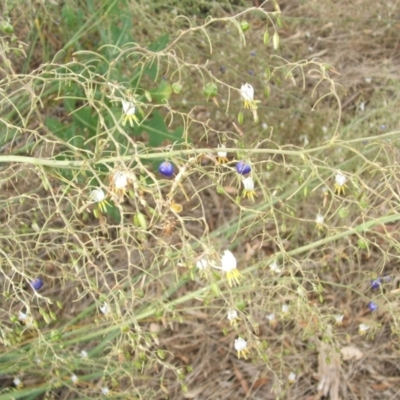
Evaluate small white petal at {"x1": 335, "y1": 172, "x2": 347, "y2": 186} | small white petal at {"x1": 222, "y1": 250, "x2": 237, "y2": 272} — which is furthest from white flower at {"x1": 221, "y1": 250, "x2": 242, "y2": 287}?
small white petal at {"x1": 335, "y1": 172, "x2": 347, "y2": 186}

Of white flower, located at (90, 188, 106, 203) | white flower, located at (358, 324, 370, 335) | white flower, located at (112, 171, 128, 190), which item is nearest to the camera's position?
white flower, located at (112, 171, 128, 190)

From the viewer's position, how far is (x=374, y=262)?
2223mm

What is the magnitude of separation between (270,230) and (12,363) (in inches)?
43.3

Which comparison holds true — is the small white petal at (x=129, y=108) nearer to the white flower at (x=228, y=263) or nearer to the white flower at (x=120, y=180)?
the white flower at (x=120, y=180)

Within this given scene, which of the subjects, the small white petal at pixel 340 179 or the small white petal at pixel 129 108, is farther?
the small white petal at pixel 340 179

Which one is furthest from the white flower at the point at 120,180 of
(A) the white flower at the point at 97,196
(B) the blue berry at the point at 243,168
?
(B) the blue berry at the point at 243,168

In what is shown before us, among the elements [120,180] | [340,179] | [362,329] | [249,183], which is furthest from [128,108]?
[362,329]

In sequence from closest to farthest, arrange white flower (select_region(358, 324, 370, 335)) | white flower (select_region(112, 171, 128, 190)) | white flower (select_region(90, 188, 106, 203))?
white flower (select_region(112, 171, 128, 190)) → white flower (select_region(90, 188, 106, 203)) → white flower (select_region(358, 324, 370, 335))

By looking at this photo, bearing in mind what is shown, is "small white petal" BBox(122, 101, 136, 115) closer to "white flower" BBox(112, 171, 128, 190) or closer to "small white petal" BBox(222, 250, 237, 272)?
"white flower" BBox(112, 171, 128, 190)

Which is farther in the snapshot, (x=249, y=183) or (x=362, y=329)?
(x=362, y=329)

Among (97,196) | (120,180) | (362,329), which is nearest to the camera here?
(120,180)

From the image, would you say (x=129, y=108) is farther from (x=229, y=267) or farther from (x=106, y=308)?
(x=106, y=308)

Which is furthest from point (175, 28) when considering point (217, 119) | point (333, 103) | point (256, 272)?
point (256, 272)

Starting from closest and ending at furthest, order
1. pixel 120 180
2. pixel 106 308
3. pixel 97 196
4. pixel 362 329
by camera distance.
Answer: pixel 120 180 → pixel 97 196 → pixel 106 308 → pixel 362 329
